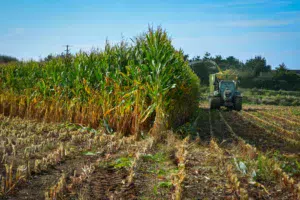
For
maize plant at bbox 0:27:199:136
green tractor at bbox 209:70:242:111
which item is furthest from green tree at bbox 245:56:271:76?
maize plant at bbox 0:27:199:136

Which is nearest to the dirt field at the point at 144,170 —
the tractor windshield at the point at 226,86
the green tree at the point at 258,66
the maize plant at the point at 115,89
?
the maize plant at the point at 115,89

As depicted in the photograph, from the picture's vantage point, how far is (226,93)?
23.0m

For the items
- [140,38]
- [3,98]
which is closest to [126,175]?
[140,38]

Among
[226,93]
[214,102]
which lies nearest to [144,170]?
[226,93]

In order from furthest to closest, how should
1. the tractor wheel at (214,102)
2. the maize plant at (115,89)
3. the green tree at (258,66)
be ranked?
the green tree at (258,66) → the tractor wheel at (214,102) → the maize plant at (115,89)

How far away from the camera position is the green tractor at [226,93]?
23312 mm

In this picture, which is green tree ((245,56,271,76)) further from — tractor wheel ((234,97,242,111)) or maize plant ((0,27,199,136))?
maize plant ((0,27,199,136))

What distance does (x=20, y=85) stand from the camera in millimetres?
16781

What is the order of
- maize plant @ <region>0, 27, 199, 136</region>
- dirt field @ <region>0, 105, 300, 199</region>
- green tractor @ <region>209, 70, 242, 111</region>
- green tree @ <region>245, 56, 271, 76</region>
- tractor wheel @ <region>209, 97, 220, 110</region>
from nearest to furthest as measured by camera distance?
1. dirt field @ <region>0, 105, 300, 199</region>
2. maize plant @ <region>0, 27, 199, 136</region>
3. green tractor @ <region>209, 70, 242, 111</region>
4. tractor wheel @ <region>209, 97, 220, 110</region>
5. green tree @ <region>245, 56, 271, 76</region>

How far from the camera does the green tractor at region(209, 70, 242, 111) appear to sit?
76.5 feet

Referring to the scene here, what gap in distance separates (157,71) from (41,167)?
15.5ft

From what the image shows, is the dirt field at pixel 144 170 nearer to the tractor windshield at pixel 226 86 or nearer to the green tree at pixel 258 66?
the tractor windshield at pixel 226 86

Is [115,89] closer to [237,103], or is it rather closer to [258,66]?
[237,103]

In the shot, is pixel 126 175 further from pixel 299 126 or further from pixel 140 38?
pixel 299 126
